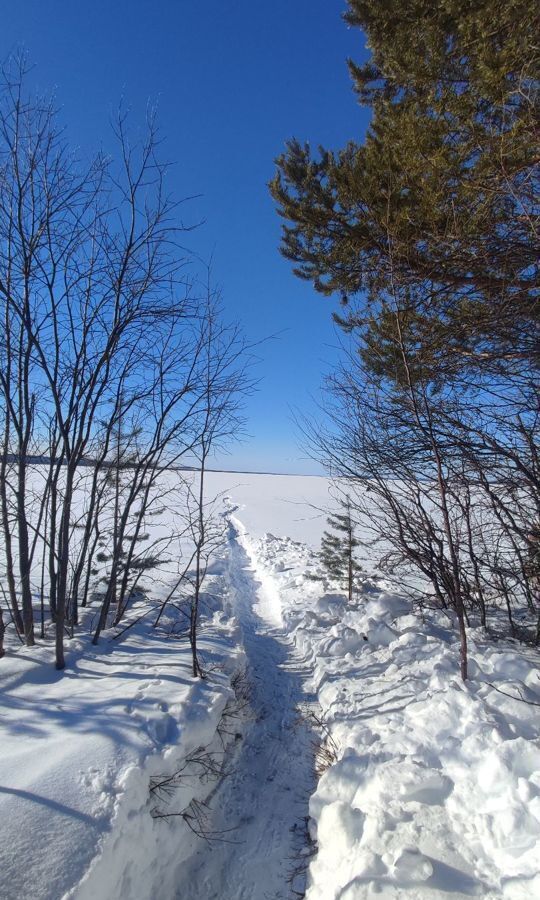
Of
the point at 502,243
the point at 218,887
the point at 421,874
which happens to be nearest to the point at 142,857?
the point at 218,887

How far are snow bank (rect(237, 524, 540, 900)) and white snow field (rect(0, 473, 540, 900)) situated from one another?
0.01 metres

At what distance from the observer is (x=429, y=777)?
107 inches

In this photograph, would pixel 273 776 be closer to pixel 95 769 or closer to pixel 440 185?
pixel 95 769

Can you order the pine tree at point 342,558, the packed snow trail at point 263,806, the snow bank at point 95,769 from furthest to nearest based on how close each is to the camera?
the pine tree at point 342,558
the packed snow trail at point 263,806
the snow bank at point 95,769

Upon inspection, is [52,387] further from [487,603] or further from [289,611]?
[487,603]

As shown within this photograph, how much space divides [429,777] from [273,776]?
169cm

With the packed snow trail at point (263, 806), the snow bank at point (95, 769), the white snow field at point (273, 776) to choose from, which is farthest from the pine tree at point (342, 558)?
the snow bank at point (95, 769)

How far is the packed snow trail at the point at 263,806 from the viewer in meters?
2.69

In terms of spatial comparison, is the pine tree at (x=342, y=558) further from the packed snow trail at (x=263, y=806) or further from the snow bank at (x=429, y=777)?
the snow bank at (x=429, y=777)

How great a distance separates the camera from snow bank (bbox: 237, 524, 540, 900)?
2.11 meters

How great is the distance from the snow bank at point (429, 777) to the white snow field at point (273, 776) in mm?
12

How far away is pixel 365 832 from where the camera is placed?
2.49 metres

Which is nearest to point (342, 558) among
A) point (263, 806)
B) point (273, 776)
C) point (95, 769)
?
point (273, 776)

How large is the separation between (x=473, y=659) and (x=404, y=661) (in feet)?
3.19
